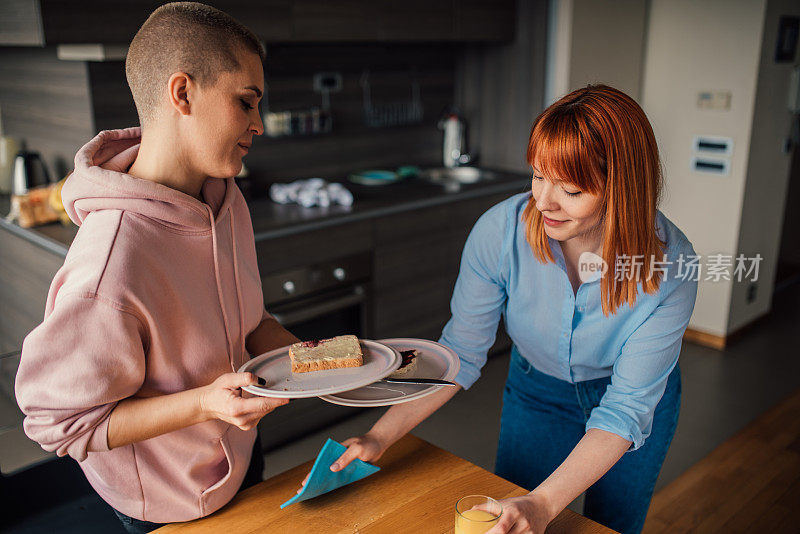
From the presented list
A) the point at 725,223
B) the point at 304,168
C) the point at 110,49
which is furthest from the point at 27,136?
the point at 725,223

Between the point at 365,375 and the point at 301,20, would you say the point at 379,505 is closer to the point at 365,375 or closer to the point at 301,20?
the point at 365,375

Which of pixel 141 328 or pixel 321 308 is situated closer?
pixel 141 328

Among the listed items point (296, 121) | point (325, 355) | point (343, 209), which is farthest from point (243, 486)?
point (296, 121)

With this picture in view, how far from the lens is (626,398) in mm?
1333

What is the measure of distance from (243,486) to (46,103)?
2141mm

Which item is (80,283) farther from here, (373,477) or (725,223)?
(725,223)

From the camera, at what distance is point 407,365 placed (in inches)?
48.4

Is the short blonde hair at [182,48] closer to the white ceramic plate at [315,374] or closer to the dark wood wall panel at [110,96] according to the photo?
the white ceramic plate at [315,374]

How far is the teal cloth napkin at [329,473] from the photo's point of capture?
1172 millimetres

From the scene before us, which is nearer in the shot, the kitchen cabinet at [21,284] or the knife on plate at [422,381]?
the knife on plate at [422,381]

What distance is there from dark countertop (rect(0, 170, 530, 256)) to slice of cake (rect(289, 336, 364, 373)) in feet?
4.54

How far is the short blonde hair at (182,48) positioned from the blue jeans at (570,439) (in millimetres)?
985

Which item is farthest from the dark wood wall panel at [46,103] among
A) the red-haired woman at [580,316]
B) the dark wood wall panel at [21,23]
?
the red-haired woman at [580,316]

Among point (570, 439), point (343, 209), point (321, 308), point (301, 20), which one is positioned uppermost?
point (301, 20)
